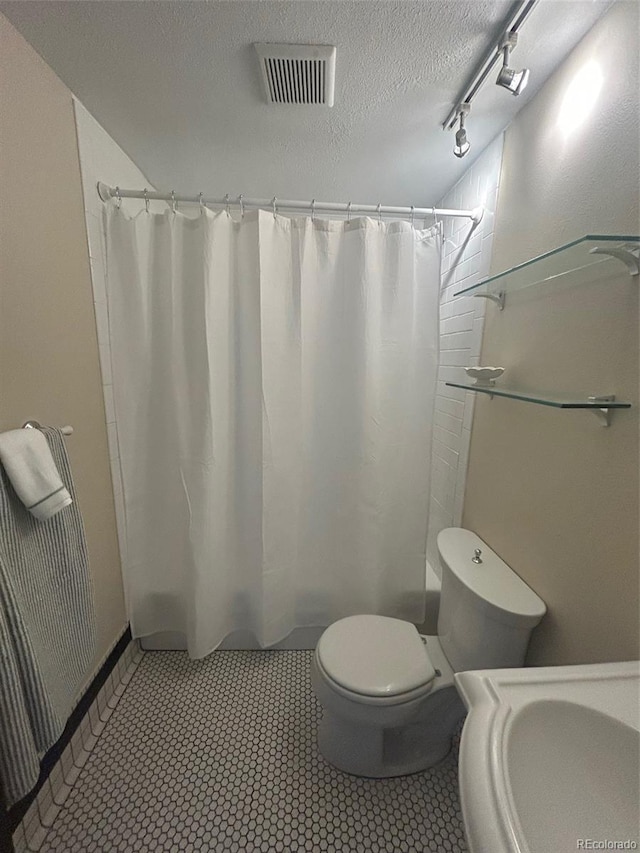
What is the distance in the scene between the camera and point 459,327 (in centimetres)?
160

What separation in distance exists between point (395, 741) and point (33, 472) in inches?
56.6

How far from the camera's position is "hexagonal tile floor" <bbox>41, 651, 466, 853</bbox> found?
3.30 feet

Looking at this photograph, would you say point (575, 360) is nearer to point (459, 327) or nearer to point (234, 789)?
point (459, 327)

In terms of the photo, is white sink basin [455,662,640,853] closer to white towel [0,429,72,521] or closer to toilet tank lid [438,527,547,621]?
toilet tank lid [438,527,547,621]

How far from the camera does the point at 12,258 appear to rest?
3.05 feet

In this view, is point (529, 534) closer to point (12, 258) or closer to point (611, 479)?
point (611, 479)

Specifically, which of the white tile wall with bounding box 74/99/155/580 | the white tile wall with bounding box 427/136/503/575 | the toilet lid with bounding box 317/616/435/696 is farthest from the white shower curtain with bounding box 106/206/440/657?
the toilet lid with bounding box 317/616/435/696

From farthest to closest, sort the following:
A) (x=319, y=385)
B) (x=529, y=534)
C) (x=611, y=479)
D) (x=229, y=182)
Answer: (x=229, y=182)
(x=319, y=385)
(x=529, y=534)
(x=611, y=479)

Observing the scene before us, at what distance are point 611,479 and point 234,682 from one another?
1.62 m

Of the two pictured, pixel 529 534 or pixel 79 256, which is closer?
pixel 529 534

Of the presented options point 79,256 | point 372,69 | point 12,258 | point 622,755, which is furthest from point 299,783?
point 372,69

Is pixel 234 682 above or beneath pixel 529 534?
beneath

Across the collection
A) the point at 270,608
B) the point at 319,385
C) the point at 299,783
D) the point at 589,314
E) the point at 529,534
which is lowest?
the point at 299,783

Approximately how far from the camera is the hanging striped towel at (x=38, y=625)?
0.75 metres
